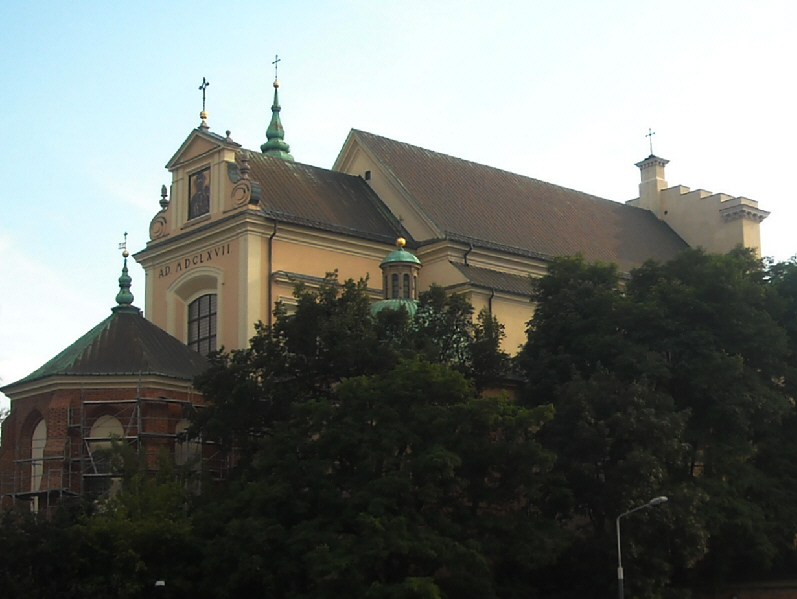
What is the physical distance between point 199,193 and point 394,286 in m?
8.45

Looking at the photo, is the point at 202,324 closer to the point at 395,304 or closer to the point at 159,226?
the point at 159,226

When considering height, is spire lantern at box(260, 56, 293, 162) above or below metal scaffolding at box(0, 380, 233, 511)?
above

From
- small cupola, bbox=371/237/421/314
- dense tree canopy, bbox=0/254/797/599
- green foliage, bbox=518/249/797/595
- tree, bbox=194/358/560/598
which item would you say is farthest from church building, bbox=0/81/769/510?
tree, bbox=194/358/560/598

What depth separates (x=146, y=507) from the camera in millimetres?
37281

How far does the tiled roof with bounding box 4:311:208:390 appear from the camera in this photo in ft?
141

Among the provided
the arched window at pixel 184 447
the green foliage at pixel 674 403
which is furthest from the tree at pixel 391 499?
the arched window at pixel 184 447

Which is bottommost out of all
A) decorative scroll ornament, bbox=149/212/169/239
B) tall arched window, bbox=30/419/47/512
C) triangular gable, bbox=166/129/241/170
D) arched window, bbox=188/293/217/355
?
tall arched window, bbox=30/419/47/512

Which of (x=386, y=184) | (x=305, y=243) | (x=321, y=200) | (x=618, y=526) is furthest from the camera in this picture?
(x=386, y=184)

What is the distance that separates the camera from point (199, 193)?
1982 inches

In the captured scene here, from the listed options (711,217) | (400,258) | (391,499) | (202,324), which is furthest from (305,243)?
(711,217)

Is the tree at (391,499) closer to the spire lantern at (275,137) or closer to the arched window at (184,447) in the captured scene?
the arched window at (184,447)

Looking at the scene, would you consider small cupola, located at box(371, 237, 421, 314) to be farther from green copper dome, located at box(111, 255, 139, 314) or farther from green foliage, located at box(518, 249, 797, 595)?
green copper dome, located at box(111, 255, 139, 314)

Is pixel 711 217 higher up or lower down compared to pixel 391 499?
higher up

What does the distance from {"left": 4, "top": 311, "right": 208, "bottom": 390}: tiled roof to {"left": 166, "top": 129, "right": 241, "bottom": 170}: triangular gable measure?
7199 mm
